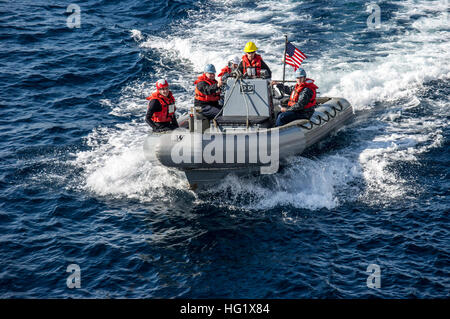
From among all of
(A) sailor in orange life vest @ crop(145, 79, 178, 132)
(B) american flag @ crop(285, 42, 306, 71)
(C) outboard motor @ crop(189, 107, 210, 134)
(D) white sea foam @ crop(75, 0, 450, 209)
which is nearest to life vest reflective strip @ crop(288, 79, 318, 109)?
(B) american flag @ crop(285, 42, 306, 71)

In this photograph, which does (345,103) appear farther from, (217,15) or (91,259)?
(217,15)

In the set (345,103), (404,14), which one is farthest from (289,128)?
(404,14)

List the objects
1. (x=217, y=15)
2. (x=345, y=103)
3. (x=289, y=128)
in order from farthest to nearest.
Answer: (x=217, y=15), (x=345, y=103), (x=289, y=128)

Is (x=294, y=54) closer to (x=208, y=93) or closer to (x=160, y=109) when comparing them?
(x=208, y=93)

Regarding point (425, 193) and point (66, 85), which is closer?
point (425, 193)

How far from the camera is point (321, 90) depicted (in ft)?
51.8

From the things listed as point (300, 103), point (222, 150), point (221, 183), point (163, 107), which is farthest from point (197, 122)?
point (300, 103)

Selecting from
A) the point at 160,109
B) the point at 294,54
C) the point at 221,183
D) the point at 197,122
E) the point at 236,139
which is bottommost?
the point at 221,183

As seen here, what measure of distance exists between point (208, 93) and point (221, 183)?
217cm

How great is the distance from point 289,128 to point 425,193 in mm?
3038
